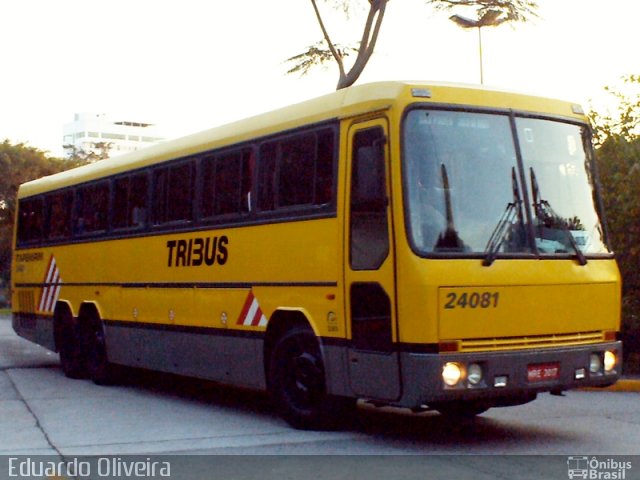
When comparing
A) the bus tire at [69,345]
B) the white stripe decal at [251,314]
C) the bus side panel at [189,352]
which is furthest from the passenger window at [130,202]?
the white stripe decal at [251,314]

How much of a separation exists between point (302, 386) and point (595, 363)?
2.72 metres

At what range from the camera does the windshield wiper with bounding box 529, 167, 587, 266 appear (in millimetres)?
9656

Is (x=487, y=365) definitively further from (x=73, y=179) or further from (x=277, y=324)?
(x=73, y=179)

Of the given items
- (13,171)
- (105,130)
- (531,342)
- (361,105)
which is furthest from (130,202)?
(105,130)

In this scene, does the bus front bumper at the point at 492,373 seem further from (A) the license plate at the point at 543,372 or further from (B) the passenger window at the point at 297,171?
(B) the passenger window at the point at 297,171

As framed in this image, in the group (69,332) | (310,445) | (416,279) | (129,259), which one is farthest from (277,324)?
(69,332)

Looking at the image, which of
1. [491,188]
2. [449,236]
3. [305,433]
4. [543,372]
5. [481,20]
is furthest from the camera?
[481,20]

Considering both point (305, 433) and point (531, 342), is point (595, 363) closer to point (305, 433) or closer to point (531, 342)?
point (531, 342)

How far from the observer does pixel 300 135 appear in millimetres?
10758

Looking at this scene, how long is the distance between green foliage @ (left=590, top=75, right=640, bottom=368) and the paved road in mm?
4237

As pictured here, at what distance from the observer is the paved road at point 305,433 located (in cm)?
881

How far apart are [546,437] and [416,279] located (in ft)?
7.57

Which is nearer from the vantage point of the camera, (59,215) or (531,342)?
(531,342)

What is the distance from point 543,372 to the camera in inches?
368
